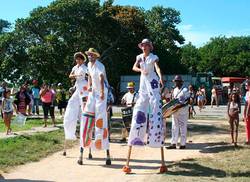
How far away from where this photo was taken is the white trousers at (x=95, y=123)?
996cm

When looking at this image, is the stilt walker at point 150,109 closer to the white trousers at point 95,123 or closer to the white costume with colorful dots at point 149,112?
the white costume with colorful dots at point 149,112

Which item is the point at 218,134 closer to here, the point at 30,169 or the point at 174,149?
the point at 174,149

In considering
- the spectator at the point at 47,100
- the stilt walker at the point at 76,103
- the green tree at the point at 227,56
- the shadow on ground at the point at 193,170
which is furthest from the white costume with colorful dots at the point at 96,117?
the green tree at the point at 227,56

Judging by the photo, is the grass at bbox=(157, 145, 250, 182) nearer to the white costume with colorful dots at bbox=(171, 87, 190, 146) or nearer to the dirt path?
the dirt path

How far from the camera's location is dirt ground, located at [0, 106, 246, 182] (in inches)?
342

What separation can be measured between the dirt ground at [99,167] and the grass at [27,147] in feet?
1.02

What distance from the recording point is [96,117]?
32.9 ft

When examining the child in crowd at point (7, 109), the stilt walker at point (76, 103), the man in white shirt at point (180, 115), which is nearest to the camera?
the stilt walker at point (76, 103)

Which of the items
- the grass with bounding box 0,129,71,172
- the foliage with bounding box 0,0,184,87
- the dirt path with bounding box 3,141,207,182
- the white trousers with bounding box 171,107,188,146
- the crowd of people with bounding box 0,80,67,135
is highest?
the foliage with bounding box 0,0,184,87

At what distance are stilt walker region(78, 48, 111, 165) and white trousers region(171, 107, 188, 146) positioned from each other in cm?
307

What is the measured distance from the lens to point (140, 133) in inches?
363

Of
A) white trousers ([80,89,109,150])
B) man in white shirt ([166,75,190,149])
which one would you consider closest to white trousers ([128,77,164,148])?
white trousers ([80,89,109,150])

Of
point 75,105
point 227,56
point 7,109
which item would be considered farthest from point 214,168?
point 227,56

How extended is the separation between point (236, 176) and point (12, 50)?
36.9 meters
